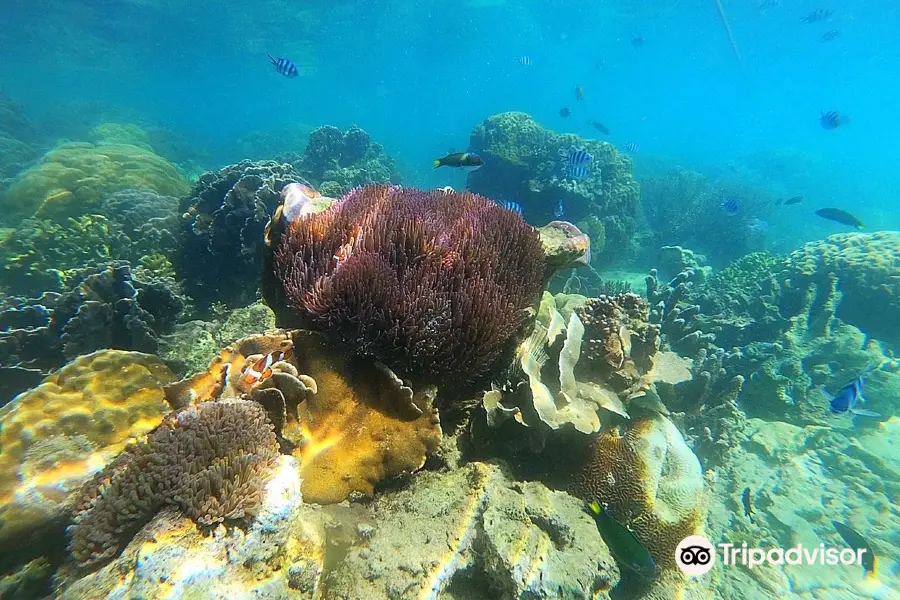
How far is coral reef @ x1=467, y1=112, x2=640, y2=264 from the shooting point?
1309 cm

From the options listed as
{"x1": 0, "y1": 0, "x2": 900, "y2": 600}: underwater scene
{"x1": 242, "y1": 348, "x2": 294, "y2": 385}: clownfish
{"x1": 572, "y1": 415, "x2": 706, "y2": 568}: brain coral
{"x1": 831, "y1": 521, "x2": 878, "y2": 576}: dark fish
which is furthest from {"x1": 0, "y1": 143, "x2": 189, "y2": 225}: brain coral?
{"x1": 831, "y1": 521, "x2": 878, "y2": 576}: dark fish

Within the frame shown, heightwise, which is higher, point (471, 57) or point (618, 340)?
point (471, 57)

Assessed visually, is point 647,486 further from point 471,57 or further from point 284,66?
point 471,57

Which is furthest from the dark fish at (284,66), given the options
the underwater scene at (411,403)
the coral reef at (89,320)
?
the coral reef at (89,320)

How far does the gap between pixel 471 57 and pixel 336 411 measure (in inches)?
3568

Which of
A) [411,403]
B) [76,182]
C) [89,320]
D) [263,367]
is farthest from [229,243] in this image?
[76,182]

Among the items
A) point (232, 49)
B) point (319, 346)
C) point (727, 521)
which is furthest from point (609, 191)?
Result: point (232, 49)

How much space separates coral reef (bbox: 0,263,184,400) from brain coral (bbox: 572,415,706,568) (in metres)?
4.94

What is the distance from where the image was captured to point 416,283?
2.62m

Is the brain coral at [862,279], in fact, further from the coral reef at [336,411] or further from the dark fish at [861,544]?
the coral reef at [336,411]

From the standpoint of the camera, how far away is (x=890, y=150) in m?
54.5

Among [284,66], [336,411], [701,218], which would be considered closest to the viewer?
[336,411]

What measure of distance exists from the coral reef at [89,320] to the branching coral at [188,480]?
331 cm

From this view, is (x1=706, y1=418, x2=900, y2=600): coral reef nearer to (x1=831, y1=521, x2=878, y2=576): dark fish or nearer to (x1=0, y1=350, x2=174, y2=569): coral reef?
(x1=831, y1=521, x2=878, y2=576): dark fish
